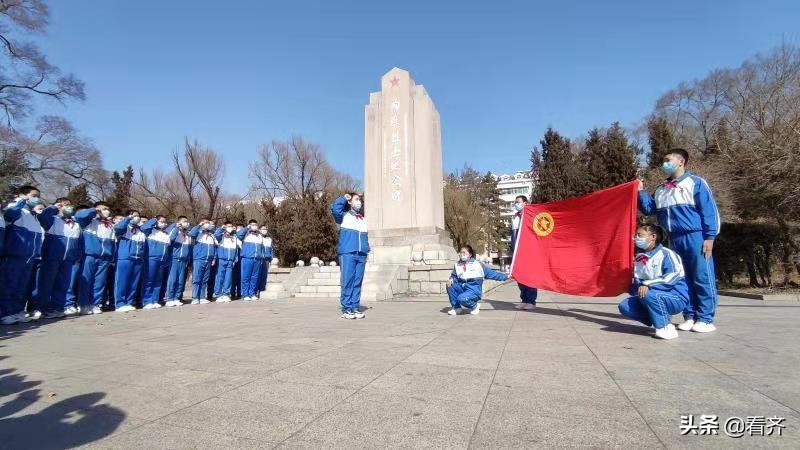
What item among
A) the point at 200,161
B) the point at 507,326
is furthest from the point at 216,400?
the point at 200,161

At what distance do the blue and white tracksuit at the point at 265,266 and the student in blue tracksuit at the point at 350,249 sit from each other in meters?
6.15

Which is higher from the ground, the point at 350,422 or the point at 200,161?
the point at 200,161

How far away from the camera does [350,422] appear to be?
227cm

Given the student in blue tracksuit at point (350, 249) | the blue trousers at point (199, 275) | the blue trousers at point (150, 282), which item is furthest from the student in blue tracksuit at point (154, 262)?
the student in blue tracksuit at point (350, 249)

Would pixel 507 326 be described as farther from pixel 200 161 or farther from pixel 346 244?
pixel 200 161

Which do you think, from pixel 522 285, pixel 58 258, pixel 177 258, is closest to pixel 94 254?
pixel 58 258

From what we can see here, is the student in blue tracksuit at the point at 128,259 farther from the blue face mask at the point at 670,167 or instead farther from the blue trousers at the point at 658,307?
the blue face mask at the point at 670,167

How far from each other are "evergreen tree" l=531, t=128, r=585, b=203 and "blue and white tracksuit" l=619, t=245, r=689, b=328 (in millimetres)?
27684

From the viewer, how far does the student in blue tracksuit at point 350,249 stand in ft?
22.8

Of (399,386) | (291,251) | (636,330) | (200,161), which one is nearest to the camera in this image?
(399,386)

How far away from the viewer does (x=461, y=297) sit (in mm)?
7105

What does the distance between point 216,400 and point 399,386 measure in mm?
1172

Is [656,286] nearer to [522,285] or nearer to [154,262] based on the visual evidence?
[522,285]

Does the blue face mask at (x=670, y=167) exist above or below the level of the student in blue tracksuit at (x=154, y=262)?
above
